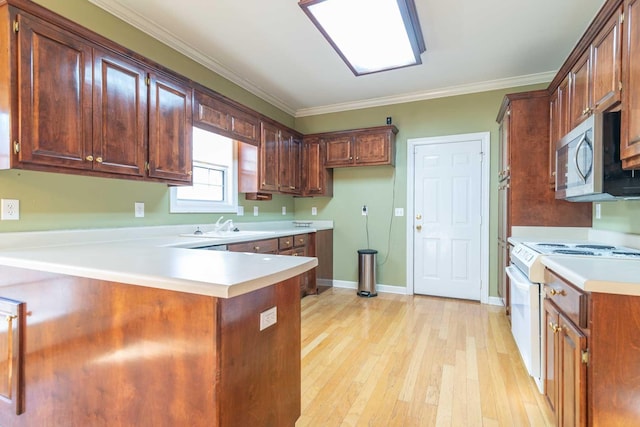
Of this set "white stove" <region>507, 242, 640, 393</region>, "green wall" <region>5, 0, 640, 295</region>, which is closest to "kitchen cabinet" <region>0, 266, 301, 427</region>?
"green wall" <region>5, 0, 640, 295</region>

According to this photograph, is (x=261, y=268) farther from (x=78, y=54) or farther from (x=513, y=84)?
A: (x=513, y=84)

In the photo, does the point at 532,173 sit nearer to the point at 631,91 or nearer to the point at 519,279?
the point at 519,279

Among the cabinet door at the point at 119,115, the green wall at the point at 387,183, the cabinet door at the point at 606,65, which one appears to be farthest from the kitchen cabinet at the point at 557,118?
the cabinet door at the point at 119,115

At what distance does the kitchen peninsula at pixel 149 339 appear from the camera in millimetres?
952

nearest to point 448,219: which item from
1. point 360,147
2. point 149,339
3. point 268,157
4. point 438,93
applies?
point 360,147

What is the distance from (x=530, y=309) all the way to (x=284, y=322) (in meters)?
1.60

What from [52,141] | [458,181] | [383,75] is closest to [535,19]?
[383,75]

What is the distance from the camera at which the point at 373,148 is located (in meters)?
4.02

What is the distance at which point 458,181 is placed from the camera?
152 inches

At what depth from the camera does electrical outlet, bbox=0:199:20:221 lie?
1.78 metres

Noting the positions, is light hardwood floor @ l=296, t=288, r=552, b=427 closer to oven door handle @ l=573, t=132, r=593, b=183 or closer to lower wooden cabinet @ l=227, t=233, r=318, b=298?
lower wooden cabinet @ l=227, t=233, r=318, b=298

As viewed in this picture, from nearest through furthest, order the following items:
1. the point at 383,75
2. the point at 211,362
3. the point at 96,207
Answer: the point at 211,362
the point at 96,207
the point at 383,75

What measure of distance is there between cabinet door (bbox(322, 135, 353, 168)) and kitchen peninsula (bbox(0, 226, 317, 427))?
294cm

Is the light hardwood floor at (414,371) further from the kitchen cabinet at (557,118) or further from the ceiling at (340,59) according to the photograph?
the ceiling at (340,59)
